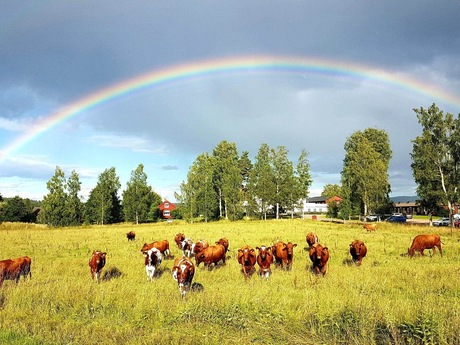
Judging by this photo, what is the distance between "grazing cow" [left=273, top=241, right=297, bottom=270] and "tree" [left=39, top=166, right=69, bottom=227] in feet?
205

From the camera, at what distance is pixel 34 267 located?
1673 centimetres

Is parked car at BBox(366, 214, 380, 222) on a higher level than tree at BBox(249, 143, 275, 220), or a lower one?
lower

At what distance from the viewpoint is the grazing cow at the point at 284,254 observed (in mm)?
16156

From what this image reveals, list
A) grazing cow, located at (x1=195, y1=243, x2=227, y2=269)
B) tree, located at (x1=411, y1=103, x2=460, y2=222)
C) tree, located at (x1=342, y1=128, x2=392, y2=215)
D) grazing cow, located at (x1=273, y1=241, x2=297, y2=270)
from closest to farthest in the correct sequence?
grazing cow, located at (x1=195, y1=243, x2=227, y2=269), grazing cow, located at (x1=273, y1=241, x2=297, y2=270), tree, located at (x1=411, y1=103, x2=460, y2=222), tree, located at (x1=342, y1=128, x2=392, y2=215)

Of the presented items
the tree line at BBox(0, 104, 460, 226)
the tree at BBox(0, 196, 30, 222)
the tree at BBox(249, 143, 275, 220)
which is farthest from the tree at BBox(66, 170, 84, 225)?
the tree at BBox(249, 143, 275, 220)

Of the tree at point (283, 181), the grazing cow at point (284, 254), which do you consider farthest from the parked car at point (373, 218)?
the grazing cow at point (284, 254)

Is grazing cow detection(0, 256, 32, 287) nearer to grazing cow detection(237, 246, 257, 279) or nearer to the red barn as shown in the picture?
grazing cow detection(237, 246, 257, 279)

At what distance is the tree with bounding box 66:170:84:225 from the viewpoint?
69000 mm

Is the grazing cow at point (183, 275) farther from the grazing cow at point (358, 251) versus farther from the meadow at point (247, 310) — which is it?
the grazing cow at point (358, 251)

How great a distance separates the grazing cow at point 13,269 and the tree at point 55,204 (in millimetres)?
59758

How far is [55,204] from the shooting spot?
224 ft

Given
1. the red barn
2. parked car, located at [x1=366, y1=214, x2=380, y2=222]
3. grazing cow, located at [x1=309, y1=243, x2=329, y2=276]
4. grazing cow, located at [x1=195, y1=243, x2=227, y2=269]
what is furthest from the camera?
the red barn

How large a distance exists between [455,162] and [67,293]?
49968mm

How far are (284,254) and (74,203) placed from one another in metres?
64.0
